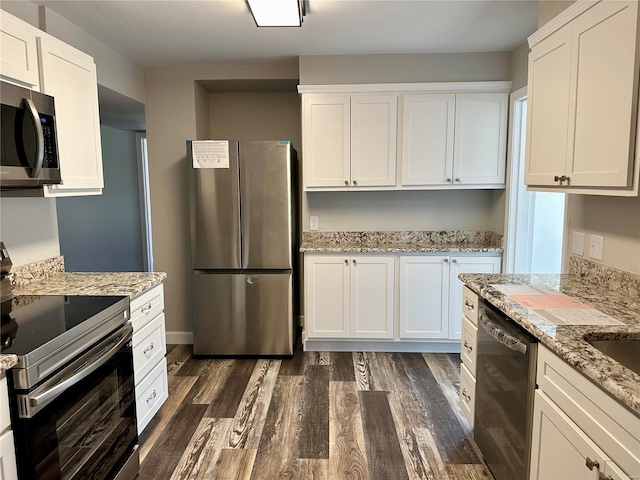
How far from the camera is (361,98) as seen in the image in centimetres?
335

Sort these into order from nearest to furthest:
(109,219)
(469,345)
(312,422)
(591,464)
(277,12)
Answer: (591,464)
(469,345)
(277,12)
(312,422)
(109,219)

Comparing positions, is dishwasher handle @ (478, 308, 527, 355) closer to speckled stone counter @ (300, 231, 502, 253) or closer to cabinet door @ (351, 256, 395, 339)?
cabinet door @ (351, 256, 395, 339)

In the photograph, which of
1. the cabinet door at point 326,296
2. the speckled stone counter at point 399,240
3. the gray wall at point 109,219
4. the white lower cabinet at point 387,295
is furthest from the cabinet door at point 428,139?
the gray wall at point 109,219

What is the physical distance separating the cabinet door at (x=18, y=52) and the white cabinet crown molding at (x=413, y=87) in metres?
1.92

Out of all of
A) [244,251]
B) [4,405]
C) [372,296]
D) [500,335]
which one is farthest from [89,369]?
[372,296]

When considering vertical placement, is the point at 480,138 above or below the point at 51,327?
above

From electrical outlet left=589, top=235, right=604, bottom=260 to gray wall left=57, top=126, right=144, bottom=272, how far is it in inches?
203

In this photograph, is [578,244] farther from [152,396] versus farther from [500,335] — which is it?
[152,396]

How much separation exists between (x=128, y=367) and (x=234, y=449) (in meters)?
0.76

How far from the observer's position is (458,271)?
337cm

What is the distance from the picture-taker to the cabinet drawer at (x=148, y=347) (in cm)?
211

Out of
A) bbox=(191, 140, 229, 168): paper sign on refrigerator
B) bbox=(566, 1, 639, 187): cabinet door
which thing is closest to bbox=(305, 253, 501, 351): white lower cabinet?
bbox=(191, 140, 229, 168): paper sign on refrigerator

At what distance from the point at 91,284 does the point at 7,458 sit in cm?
105

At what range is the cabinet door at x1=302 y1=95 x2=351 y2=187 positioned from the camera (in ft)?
11.0
